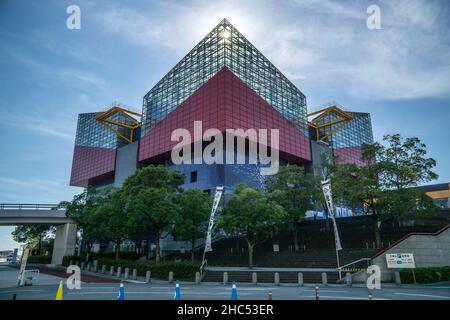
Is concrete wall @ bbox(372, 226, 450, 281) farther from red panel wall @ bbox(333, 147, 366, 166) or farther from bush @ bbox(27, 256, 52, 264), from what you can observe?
red panel wall @ bbox(333, 147, 366, 166)

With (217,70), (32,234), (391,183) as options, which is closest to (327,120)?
(217,70)

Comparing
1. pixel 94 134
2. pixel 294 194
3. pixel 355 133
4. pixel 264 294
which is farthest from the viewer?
pixel 355 133

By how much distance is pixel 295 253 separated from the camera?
3719cm

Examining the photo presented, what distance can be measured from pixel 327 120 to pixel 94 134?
67.2 m

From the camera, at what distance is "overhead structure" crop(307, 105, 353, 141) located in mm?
76062

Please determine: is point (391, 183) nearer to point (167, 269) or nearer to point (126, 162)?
point (167, 269)

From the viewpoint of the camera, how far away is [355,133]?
9262 centimetres

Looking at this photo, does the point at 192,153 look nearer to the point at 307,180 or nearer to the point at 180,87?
the point at 180,87

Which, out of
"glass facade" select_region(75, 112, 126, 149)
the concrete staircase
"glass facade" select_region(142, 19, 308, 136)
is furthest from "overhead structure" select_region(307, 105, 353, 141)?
the concrete staircase

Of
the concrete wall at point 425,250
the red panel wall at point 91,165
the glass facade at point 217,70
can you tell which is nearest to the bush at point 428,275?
the concrete wall at point 425,250

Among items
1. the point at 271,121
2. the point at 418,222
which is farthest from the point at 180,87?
the point at 418,222

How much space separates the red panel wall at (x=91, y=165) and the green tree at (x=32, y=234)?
20.0 metres

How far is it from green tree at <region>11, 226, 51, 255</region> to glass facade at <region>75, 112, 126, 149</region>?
26338mm

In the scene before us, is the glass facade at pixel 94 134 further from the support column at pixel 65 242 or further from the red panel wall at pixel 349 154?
the red panel wall at pixel 349 154
